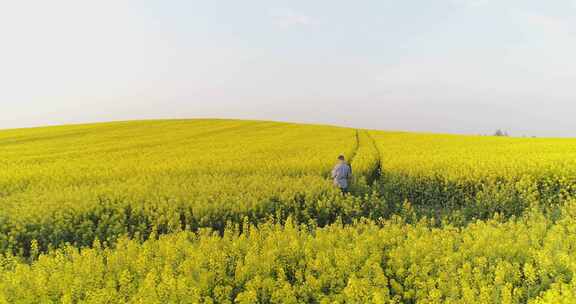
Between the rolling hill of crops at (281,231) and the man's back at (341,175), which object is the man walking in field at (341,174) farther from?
the rolling hill of crops at (281,231)

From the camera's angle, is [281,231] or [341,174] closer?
[281,231]

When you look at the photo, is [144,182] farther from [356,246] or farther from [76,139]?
[76,139]

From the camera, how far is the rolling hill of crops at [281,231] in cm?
457

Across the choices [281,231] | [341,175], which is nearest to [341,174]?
[341,175]

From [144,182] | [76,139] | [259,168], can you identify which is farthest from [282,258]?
[76,139]

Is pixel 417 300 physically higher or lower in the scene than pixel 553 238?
lower

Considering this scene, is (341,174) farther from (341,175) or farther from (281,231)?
Answer: (281,231)

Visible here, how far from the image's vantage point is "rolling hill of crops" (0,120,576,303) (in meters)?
4.57

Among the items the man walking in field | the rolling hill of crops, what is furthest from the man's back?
the rolling hill of crops

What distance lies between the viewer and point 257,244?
6062 millimetres

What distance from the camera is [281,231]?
7.59 m

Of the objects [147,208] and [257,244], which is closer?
[257,244]

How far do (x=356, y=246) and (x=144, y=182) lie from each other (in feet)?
34.7

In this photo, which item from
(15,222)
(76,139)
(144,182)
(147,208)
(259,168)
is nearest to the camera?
(15,222)
